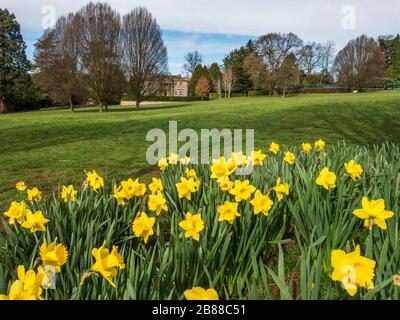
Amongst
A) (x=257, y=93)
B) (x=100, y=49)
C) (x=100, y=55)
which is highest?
(x=100, y=49)

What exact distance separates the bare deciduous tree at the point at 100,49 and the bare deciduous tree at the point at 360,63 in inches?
1467

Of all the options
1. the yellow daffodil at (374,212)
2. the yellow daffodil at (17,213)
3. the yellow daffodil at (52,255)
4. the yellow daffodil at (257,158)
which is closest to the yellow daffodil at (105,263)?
the yellow daffodil at (52,255)

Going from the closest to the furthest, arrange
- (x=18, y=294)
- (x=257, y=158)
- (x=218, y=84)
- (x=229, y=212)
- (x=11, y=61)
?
(x=18, y=294), (x=229, y=212), (x=257, y=158), (x=11, y=61), (x=218, y=84)

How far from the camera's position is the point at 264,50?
5406cm

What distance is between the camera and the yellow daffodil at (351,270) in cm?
133

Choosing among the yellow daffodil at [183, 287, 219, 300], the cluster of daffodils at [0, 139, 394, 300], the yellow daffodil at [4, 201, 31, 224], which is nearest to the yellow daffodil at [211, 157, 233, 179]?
the cluster of daffodils at [0, 139, 394, 300]

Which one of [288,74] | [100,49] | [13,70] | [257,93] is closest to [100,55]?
[100,49]

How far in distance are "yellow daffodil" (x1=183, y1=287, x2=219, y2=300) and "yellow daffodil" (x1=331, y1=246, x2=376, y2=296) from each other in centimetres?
45

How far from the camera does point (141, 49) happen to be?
3438 centimetres

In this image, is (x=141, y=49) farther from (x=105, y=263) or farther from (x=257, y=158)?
(x=105, y=263)

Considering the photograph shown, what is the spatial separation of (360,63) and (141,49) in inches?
1394

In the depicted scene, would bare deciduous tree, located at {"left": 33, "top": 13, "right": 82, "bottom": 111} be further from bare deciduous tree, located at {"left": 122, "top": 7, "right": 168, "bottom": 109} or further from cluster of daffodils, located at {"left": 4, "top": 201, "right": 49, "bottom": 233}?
cluster of daffodils, located at {"left": 4, "top": 201, "right": 49, "bottom": 233}

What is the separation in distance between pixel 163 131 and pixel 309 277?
433 inches
